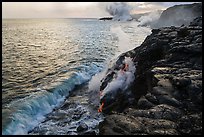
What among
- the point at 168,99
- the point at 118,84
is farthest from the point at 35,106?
the point at 168,99

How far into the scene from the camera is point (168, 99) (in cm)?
1344

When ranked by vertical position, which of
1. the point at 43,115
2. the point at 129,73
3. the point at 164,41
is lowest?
the point at 43,115

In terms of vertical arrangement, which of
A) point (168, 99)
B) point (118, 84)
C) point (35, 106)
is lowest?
point (35, 106)

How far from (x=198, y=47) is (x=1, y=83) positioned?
1767 centimetres

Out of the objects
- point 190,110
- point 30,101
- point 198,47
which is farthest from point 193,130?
point 30,101

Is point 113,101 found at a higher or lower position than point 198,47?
lower

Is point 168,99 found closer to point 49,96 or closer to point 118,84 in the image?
point 118,84

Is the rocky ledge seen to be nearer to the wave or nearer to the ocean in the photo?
the ocean

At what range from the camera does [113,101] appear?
62.4 feet

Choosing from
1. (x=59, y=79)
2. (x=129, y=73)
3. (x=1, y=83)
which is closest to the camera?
(x=129, y=73)

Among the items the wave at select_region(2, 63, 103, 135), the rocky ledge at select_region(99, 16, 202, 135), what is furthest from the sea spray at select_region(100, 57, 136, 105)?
the wave at select_region(2, 63, 103, 135)

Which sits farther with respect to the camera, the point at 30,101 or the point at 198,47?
the point at 30,101

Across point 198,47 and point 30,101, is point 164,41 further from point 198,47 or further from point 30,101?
point 30,101

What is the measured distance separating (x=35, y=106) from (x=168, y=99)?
10689 mm
